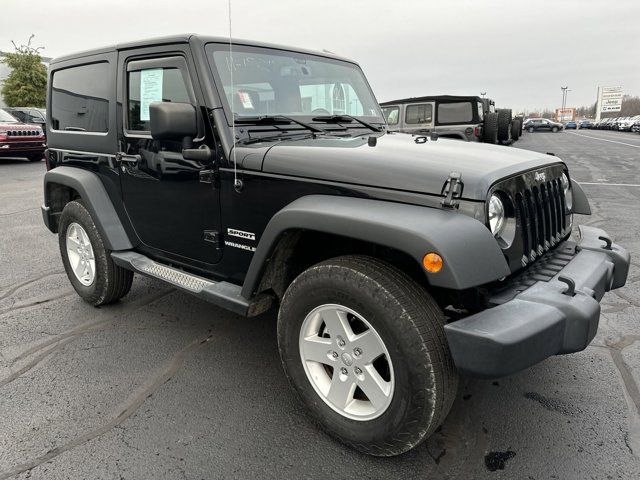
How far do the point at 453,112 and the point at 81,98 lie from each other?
11.9 m

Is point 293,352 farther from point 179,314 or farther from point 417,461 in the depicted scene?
point 179,314

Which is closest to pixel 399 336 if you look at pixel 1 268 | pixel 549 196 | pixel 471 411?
pixel 471 411

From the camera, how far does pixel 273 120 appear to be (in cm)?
286

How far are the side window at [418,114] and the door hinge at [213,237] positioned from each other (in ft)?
39.2

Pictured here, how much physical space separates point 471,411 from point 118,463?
1.76 meters

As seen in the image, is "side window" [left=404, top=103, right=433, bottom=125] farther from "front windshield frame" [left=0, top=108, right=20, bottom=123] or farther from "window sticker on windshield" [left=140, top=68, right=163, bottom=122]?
"front windshield frame" [left=0, top=108, right=20, bottom=123]

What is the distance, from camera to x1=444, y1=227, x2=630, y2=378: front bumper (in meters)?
1.76

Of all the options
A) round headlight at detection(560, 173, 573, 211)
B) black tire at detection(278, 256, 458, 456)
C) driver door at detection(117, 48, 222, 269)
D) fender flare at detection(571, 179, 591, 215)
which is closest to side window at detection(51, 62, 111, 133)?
driver door at detection(117, 48, 222, 269)

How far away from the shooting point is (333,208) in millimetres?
2117

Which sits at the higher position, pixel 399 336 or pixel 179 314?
pixel 399 336

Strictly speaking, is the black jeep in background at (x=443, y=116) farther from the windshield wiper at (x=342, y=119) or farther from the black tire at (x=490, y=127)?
the windshield wiper at (x=342, y=119)

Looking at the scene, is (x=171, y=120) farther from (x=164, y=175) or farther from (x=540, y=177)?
(x=540, y=177)

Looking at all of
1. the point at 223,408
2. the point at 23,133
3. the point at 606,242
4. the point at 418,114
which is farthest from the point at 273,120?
the point at 23,133

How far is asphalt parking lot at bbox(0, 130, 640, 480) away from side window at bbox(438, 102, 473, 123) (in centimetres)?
1059
